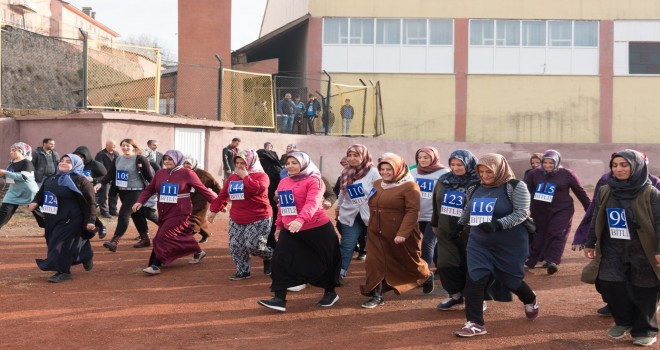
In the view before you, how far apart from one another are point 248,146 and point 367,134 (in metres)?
5.38

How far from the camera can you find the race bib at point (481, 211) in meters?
6.56

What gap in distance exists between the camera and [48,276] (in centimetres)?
945

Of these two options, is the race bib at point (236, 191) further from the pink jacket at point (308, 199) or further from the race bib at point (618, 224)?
the race bib at point (618, 224)

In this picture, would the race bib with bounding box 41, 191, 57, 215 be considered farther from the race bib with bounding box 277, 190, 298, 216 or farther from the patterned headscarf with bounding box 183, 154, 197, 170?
the race bib with bounding box 277, 190, 298, 216

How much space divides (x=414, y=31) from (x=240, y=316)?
2675cm

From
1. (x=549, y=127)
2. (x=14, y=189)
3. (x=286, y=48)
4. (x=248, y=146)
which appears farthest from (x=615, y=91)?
(x=14, y=189)

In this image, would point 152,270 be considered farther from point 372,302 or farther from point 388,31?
point 388,31

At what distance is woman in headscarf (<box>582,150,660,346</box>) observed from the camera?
20.2 ft

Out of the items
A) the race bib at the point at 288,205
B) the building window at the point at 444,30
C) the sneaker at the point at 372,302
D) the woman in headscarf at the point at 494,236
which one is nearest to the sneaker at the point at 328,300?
the sneaker at the point at 372,302

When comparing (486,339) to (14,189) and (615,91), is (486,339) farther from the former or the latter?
(615,91)

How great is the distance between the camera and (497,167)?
→ 660cm

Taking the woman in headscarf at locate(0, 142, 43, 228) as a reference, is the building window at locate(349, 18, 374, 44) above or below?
above

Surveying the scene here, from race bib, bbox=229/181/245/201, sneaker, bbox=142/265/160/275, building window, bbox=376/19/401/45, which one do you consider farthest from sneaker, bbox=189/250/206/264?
building window, bbox=376/19/401/45

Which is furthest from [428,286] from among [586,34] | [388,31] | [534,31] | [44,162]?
[586,34]
